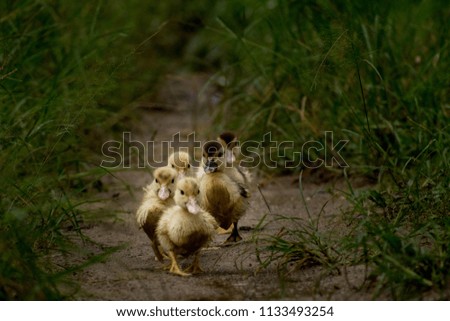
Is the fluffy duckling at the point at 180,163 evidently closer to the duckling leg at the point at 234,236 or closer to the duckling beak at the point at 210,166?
the duckling beak at the point at 210,166

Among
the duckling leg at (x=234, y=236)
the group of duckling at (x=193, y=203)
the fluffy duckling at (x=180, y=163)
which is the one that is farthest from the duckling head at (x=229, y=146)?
the duckling leg at (x=234, y=236)

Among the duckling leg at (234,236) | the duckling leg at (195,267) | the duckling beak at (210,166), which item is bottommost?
the duckling leg at (234,236)

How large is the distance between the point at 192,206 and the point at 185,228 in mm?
130

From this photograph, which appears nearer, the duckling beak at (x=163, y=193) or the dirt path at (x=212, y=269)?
the dirt path at (x=212, y=269)

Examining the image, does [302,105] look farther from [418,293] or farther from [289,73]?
[418,293]

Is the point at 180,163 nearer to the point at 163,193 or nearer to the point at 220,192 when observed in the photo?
the point at 220,192

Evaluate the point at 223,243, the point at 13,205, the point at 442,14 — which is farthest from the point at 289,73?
the point at 13,205

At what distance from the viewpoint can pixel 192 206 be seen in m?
4.59

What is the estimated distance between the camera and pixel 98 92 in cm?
484

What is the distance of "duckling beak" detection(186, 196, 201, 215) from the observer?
4562 millimetres

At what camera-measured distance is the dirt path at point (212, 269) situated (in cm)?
424

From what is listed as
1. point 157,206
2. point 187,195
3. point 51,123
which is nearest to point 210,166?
point 157,206
